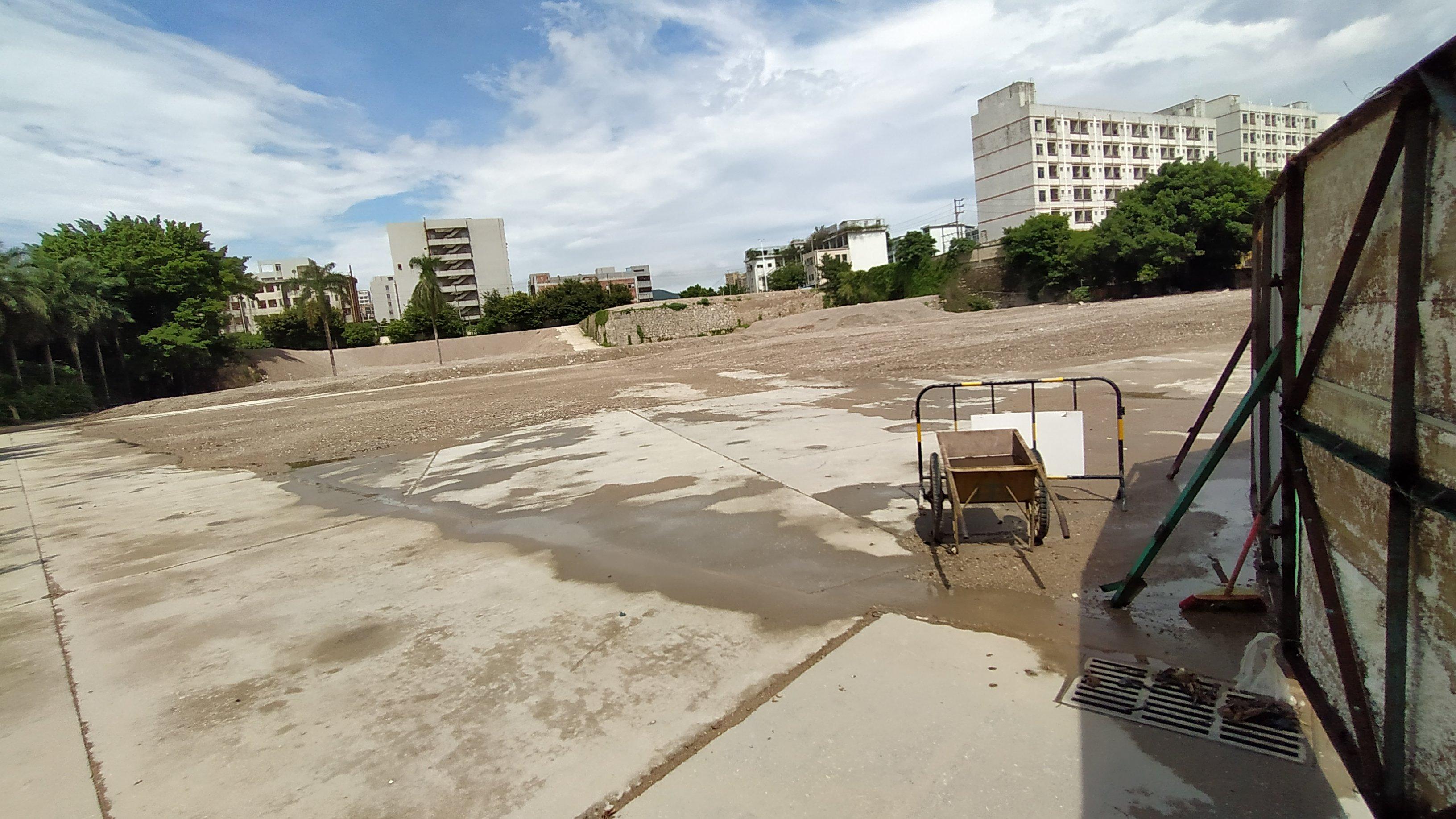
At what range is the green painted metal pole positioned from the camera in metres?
3.82

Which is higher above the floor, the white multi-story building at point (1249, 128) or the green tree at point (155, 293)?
the white multi-story building at point (1249, 128)

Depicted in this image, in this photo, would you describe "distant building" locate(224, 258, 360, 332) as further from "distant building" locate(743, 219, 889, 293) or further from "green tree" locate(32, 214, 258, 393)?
"distant building" locate(743, 219, 889, 293)

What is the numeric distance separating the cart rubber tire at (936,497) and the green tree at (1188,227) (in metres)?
44.0

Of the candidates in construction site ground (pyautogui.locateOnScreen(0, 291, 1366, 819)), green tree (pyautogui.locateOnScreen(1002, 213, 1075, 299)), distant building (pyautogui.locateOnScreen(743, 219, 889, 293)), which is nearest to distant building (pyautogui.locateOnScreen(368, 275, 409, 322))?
distant building (pyautogui.locateOnScreen(743, 219, 889, 293))

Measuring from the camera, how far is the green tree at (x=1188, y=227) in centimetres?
4119

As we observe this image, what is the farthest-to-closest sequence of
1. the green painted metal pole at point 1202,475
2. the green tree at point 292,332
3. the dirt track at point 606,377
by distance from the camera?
the green tree at point 292,332
the dirt track at point 606,377
the green painted metal pole at point 1202,475

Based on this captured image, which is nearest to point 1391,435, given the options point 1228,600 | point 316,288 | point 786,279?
point 1228,600

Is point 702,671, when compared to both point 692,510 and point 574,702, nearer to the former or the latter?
point 574,702

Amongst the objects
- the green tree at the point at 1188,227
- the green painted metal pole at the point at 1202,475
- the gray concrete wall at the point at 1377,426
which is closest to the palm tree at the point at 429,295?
the green tree at the point at 1188,227

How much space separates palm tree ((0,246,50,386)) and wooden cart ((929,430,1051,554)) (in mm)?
45034

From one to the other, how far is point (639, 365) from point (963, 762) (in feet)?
94.6

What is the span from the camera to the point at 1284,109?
90.2 m

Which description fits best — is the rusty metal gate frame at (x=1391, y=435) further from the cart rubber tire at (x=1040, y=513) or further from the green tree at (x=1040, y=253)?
the green tree at (x=1040, y=253)

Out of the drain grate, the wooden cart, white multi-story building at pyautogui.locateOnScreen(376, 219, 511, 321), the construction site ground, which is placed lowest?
the drain grate
